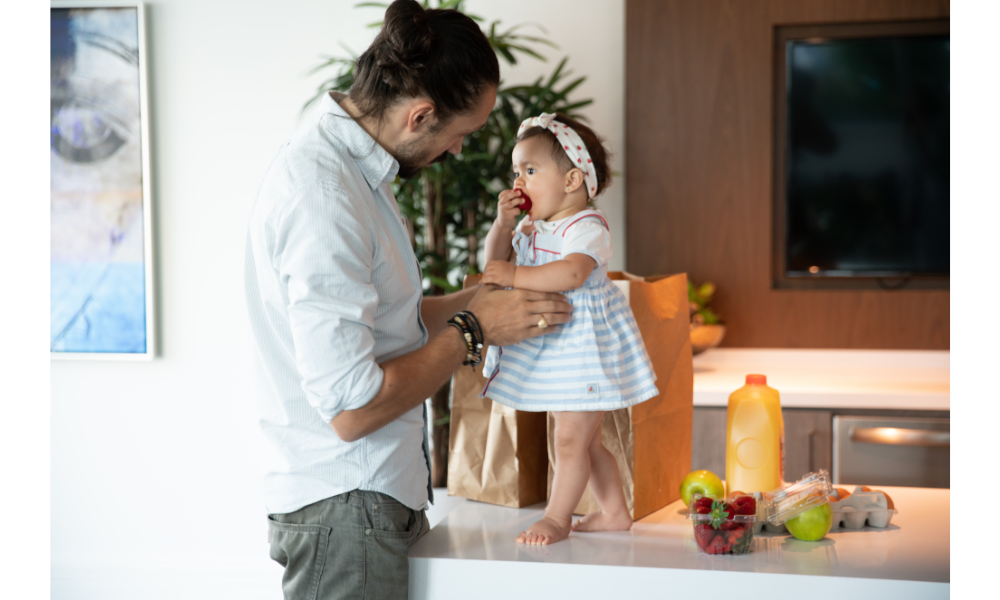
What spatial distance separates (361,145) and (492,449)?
1.76ft

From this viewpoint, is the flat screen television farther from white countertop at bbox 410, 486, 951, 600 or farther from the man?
the man

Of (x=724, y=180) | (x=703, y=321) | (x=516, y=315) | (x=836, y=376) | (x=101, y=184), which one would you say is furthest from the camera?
(x=101, y=184)

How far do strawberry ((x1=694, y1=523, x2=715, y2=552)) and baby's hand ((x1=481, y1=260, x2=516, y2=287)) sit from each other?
40 cm

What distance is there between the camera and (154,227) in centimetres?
288

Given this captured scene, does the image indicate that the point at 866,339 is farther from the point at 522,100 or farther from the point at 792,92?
the point at 522,100

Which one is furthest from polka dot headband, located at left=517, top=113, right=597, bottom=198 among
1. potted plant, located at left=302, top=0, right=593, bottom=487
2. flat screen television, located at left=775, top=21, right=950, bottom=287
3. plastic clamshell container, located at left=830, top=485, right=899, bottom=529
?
flat screen television, located at left=775, top=21, right=950, bottom=287

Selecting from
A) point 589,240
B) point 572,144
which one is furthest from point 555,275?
point 572,144

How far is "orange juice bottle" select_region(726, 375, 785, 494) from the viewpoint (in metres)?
1.12

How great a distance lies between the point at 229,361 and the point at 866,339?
89.0 inches

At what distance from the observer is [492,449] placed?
122 centimetres

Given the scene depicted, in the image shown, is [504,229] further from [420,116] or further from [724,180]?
[724,180]

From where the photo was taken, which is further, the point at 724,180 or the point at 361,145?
the point at 724,180
